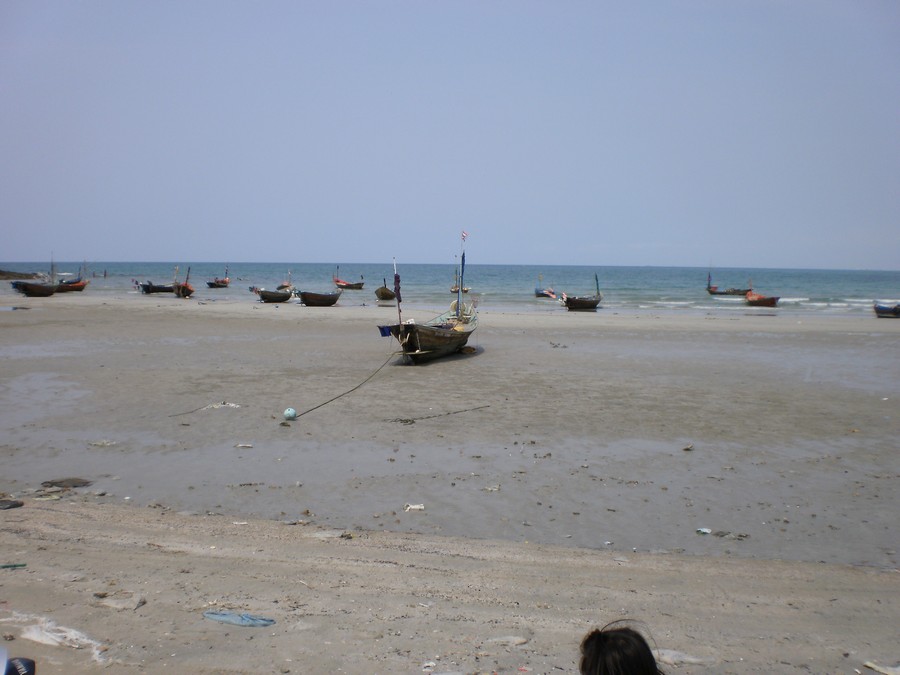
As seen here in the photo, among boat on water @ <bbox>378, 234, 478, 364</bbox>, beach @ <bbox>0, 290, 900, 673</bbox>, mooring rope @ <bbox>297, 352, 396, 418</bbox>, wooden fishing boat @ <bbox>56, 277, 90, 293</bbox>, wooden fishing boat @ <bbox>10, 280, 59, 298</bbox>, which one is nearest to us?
beach @ <bbox>0, 290, 900, 673</bbox>

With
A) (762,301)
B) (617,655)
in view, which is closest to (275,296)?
(762,301)

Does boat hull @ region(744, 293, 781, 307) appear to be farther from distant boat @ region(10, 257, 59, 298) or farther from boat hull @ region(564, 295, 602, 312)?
distant boat @ region(10, 257, 59, 298)

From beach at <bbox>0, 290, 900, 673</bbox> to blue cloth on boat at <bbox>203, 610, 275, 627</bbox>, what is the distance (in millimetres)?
87

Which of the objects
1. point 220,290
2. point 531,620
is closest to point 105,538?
point 531,620

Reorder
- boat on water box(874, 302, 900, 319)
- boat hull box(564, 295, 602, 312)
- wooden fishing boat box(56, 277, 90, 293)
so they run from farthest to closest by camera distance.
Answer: wooden fishing boat box(56, 277, 90, 293), boat hull box(564, 295, 602, 312), boat on water box(874, 302, 900, 319)

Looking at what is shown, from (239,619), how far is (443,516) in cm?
315

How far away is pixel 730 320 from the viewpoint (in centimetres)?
3453

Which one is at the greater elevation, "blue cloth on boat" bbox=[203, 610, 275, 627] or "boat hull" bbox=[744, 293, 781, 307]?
"boat hull" bbox=[744, 293, 781, 307]

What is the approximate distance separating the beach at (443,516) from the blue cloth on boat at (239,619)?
0.29 feet

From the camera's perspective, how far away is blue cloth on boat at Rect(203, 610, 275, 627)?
4598mm

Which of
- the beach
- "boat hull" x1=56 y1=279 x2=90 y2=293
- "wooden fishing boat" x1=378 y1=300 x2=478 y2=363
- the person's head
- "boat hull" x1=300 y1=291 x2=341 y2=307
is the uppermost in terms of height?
"boat hull" x1=56 y1=279 x2=90 y2=293

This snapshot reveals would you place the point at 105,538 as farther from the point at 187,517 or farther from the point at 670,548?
the point at 670,548

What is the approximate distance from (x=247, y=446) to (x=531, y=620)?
21.7 feet

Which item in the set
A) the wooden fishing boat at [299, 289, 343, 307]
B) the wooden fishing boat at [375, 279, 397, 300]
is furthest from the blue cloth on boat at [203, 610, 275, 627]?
the wooden fishing boat at [375, 279, 397, 300]
